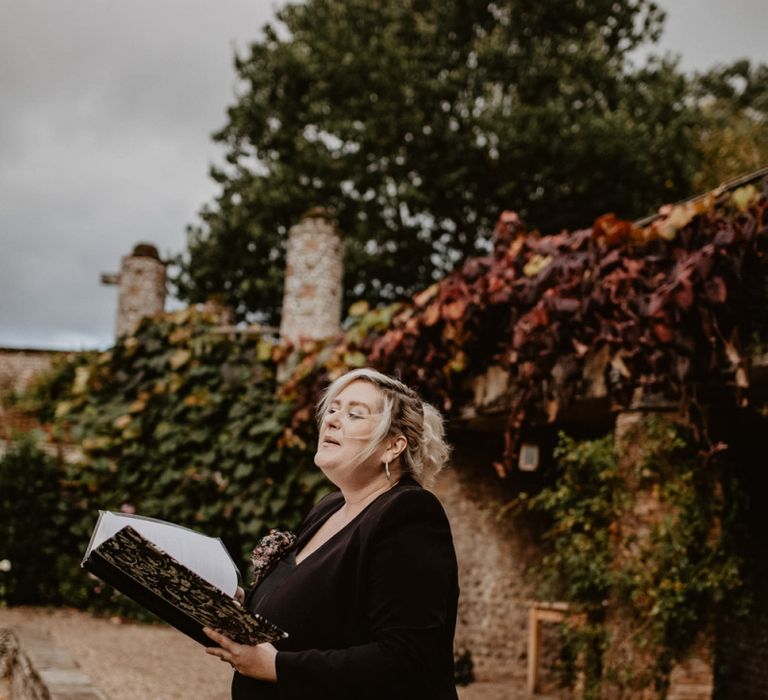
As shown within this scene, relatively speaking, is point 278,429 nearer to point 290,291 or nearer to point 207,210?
point 290,291

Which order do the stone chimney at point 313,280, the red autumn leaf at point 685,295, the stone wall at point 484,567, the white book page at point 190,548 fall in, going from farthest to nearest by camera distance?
the stone chimney at point 313,280 → the stone wall at point 484,567 → the red autumn leaf at point 685,295 → the white book page at point 190,548

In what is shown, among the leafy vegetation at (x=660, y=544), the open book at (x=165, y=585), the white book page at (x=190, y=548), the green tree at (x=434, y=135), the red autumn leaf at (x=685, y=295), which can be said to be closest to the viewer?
the open book at (x=165, y=585)

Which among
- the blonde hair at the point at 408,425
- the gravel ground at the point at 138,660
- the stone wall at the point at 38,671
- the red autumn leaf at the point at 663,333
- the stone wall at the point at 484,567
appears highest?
the red autumn leaf at the point at 663,333

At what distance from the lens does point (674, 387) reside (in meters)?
4.09

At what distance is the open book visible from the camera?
156 cm

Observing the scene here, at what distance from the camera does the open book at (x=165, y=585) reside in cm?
156

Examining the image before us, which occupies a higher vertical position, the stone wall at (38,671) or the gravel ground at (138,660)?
the stone wall at (38,671)

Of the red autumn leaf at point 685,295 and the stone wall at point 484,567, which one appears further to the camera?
the stone wall at point 484,567

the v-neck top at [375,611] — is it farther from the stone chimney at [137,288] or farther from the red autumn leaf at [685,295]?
the stone chimney at [137,288]

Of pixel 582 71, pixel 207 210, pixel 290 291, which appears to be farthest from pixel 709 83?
pixel 290 291

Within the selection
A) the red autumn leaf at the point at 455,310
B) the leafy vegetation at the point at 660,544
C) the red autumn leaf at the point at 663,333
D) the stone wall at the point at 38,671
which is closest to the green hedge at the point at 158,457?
the stone wall at the point at 38,671

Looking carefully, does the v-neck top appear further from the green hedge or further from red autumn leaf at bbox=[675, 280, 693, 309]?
the green hedge

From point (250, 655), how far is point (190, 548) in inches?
13.4

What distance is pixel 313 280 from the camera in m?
9.70
